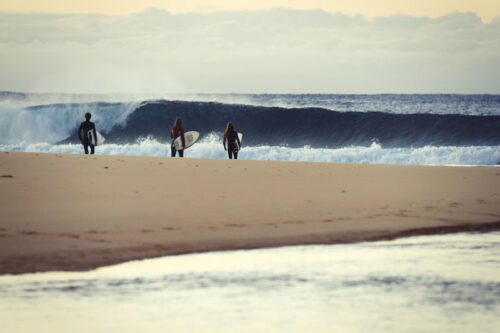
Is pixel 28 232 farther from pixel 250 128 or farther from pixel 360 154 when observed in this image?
pixel 250 128

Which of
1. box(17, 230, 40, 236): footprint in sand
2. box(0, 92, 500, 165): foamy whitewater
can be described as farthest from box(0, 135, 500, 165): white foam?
box(17, 230, 40, 236): footprint in sand

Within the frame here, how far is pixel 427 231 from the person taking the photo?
856 cm

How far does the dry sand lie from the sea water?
606 millimetres

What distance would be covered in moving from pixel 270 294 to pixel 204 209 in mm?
4260

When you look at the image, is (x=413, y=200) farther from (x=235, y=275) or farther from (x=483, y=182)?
(x=235, y=275)

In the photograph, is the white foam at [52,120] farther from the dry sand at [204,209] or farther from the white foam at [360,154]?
the dry sand at [204,209]

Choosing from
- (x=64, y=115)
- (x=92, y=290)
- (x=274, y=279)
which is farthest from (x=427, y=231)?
(x=64, y=115)

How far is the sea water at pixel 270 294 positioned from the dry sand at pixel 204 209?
1.99ft

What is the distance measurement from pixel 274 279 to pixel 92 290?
55.0 inches

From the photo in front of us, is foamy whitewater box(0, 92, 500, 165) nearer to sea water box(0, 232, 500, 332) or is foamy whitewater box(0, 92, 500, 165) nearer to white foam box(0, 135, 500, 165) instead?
white foam box(0, 135, 500, 165)

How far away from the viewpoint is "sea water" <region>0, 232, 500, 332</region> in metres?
4.68

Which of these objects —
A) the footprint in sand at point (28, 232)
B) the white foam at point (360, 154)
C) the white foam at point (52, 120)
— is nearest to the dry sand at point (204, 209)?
the footprint in sand at point (28, 232)

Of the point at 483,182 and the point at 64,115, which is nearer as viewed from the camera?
the point at 483,182

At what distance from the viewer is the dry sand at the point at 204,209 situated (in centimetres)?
732
